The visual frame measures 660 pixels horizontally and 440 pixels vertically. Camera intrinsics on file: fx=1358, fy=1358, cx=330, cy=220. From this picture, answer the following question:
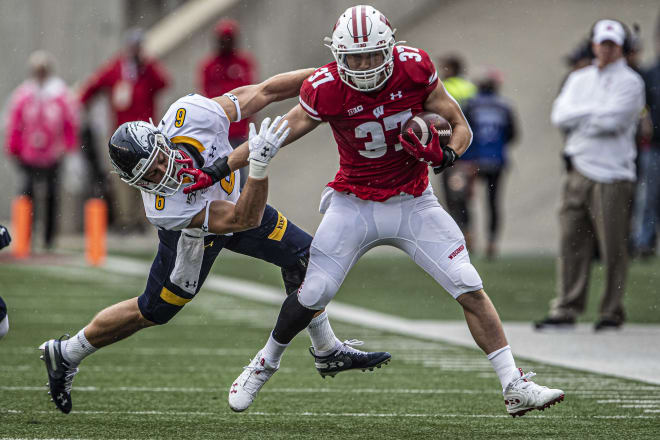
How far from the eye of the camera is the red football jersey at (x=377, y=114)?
5.80 meters

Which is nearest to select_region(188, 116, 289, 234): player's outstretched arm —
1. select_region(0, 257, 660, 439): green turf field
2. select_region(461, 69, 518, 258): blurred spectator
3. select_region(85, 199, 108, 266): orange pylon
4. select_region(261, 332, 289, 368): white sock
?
select_region(261, 332, 289, 368): white sock

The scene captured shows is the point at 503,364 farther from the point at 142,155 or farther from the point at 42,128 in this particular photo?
the point at 42,128

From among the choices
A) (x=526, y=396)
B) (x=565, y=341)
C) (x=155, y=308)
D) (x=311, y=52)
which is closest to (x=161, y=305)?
(x=155, y=308)

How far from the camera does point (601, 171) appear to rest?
890 cm

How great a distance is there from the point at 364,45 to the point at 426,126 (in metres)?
0.43

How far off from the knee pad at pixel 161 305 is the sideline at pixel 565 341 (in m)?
2.44

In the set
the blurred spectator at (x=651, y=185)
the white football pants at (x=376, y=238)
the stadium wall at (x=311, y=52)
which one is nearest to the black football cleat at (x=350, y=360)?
the white football pants at (x=376, y=238)

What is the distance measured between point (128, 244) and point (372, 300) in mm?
5549

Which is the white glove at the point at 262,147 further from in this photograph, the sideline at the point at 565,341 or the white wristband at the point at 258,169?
the sideline at the point at 565,341

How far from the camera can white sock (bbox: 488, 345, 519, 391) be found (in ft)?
18.5

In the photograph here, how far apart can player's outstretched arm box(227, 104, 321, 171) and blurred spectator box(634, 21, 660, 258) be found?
7106 mm

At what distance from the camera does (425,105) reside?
5906mm

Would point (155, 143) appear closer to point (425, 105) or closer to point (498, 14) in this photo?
point (425, 105)

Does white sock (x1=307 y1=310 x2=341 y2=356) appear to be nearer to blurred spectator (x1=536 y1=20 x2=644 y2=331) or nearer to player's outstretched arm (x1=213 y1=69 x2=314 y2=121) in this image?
player's outstretched arm (x1=213 y1=69 x2=314 y2=121)
